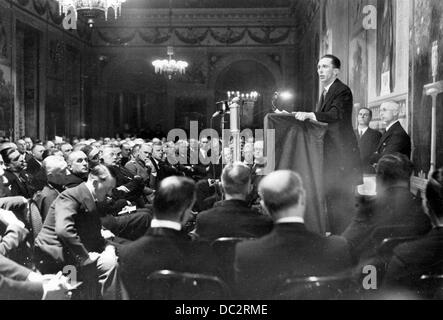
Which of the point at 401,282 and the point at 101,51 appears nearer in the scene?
the point at 401,282

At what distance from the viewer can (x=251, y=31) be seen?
20.0 m

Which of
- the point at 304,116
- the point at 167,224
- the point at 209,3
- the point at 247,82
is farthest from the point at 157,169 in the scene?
the point at 247,82

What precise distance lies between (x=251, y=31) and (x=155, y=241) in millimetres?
17970

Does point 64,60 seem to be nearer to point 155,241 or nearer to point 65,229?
point 65,229

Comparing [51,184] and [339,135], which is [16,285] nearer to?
[51,184]

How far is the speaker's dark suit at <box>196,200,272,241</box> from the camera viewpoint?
135 inches

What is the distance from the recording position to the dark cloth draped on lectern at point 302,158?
14.0 feet

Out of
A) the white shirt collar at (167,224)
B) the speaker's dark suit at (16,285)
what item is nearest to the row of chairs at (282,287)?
the white shirt collar at (167,224)

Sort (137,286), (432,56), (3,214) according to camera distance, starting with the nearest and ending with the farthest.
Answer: (137,286) < (3,214) < (432,56)

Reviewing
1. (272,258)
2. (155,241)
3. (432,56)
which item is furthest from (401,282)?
(432,56)

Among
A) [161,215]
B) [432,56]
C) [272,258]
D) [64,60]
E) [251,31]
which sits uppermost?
[251,31]

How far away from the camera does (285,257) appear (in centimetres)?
265

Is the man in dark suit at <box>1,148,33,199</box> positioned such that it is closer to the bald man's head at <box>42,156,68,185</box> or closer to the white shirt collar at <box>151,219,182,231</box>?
the bald man's head at <box>42,156,68,185</box>

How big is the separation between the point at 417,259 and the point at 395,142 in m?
3.09
